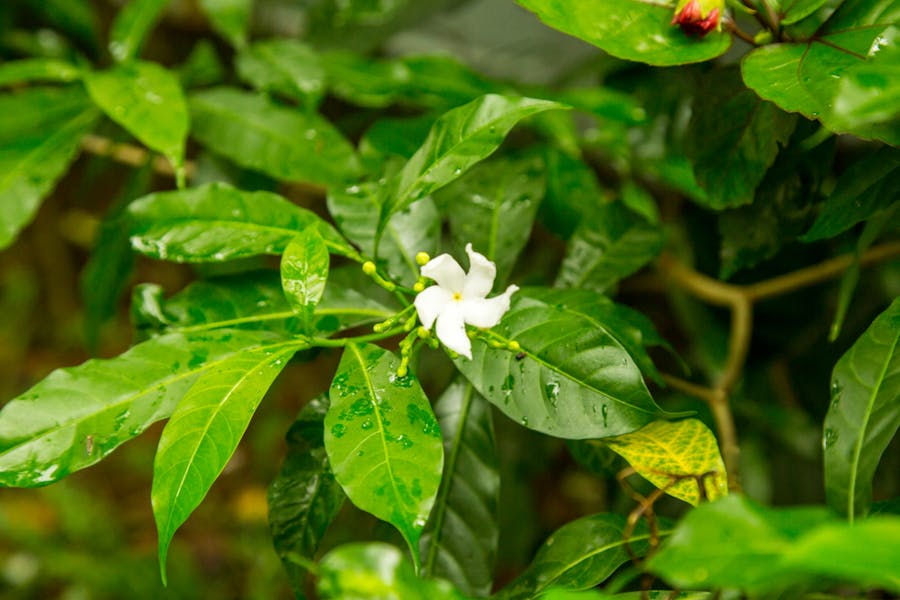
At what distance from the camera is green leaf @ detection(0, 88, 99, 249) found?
1031 millimetres

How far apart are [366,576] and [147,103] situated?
31.8 inches

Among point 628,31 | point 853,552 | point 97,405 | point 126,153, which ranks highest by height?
point 628,31

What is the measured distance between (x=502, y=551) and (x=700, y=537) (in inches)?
45.9

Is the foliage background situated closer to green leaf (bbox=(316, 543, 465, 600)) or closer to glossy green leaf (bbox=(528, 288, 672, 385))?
glossy green leaf (bbox=(528, 288, 672, 385))

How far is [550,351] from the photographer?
66 centimetres

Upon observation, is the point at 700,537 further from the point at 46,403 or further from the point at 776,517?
the point at 46,403

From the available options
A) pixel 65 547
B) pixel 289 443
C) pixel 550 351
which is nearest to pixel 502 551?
pixel 289 443

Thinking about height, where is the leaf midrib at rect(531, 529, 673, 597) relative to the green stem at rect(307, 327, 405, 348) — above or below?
below

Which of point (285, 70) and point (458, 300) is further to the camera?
point (285, 70)

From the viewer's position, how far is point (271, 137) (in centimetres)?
107

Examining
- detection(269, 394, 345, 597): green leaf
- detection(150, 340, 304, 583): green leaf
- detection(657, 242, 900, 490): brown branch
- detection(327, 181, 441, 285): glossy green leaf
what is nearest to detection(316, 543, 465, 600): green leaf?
detection(150, 340, 304, 583): green leaf

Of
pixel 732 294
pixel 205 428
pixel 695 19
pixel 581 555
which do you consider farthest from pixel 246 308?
pixel 732 294

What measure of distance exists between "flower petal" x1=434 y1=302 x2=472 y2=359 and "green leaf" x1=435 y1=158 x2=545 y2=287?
234 millimetres

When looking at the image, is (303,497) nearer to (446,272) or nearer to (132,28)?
(446,272)
